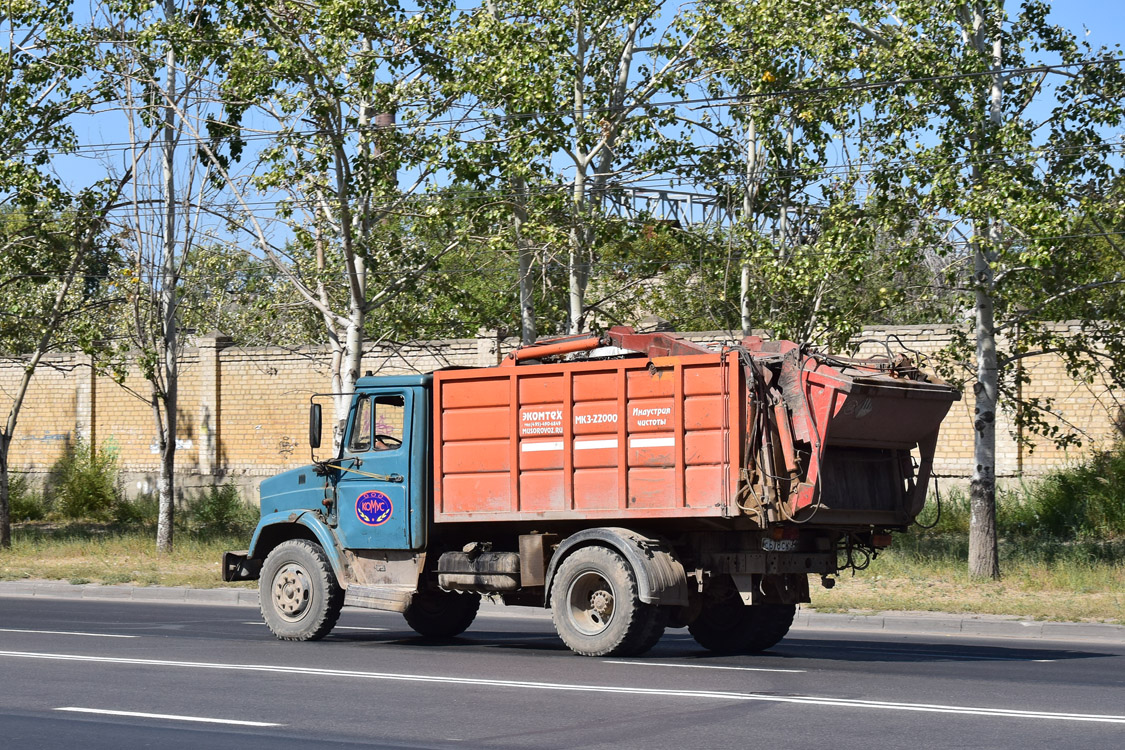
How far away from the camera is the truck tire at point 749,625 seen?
508 inches

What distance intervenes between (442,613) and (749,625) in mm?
3234

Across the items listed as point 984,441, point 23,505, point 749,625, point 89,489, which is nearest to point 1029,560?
point 984,441

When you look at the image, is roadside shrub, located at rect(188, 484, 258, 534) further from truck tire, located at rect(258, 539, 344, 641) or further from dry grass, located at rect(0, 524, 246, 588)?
truck tire, located at rect(258, 539, 344, 641)

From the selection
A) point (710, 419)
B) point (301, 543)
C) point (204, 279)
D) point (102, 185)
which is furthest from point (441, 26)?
point (204, 279)

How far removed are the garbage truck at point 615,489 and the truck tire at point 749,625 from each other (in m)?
0.02

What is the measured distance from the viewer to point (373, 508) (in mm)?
13445

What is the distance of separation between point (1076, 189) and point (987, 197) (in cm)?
287

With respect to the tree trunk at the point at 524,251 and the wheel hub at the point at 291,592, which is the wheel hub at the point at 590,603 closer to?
the wheel hub at the point at 291,592

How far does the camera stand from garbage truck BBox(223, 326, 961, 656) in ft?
37.8

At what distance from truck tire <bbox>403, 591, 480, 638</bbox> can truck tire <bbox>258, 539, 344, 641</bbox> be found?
0.87 meters

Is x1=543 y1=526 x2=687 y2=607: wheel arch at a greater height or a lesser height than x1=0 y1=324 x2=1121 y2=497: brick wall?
lesser

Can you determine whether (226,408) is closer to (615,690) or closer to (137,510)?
(137,510)

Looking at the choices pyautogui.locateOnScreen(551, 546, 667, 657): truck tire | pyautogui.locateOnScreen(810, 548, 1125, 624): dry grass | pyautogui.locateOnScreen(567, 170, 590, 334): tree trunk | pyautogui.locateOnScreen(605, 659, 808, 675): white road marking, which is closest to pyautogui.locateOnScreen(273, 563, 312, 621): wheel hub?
pyautogui.locateOnScreen(551, 546, 667, 657): truck tire

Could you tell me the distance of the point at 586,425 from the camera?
1228 cm
